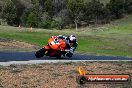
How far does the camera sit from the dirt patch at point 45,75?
1402cm

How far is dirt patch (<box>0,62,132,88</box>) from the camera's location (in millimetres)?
14016

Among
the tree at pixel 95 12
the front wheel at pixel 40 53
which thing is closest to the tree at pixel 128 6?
the tree at pixel 95 12

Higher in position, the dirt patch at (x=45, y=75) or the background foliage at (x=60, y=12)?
the dirt patch at (x=45, y=75)

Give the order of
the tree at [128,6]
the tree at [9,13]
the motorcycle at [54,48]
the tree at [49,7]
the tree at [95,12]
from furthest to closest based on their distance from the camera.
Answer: the tree at [128,6] < the tree at [49,7] < the tree at [95,12] < the tree at [9,13] < the motorcycle at [54,48]

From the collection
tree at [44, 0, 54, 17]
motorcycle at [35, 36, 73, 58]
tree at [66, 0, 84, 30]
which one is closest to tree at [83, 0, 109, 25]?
tree at [66, 0, 84, 30]

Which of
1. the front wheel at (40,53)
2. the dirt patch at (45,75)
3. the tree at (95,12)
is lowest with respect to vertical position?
the tree at (95,12)

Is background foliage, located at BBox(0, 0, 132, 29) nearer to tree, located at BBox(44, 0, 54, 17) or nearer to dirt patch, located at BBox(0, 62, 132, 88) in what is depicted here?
tree, located at BBox(44, 0, 54, 17)

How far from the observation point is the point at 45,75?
15.8 meters

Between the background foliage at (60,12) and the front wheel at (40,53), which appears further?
the background foliage at (60,12)

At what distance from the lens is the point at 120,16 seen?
124 meters

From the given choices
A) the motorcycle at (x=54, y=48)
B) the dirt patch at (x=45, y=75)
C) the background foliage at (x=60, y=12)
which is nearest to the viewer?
the dirt patch at (x=45, y=75)

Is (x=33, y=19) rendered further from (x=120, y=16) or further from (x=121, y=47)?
(x=121, y=47)

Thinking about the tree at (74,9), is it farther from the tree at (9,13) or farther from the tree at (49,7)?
the tree at (9,13)

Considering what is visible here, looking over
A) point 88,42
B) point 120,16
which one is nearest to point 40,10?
point 120,16
